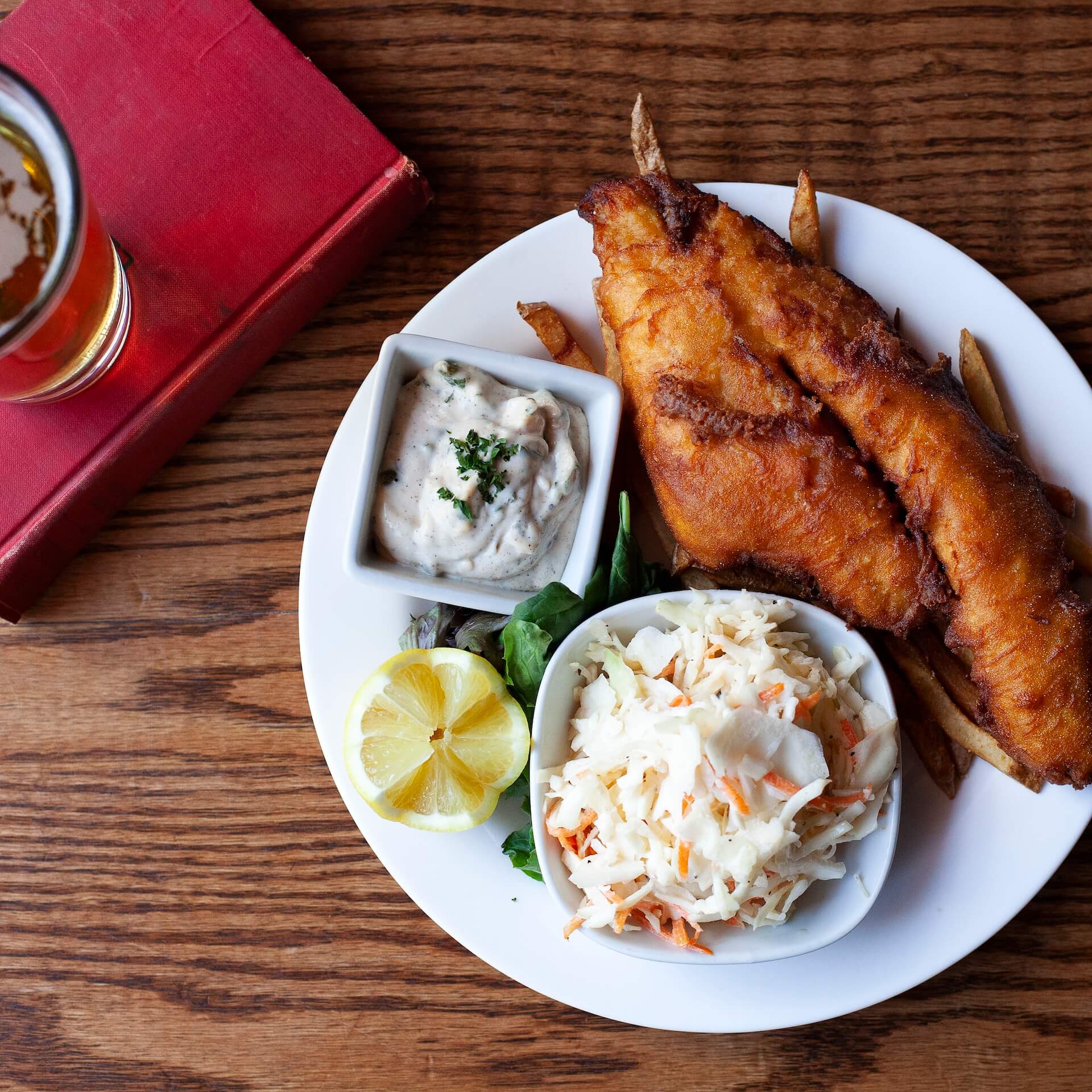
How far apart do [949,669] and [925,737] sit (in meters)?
0.18

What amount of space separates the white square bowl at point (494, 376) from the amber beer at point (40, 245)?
0.71m

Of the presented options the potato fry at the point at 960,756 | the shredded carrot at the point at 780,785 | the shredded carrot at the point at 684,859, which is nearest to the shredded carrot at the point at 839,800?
the shredded carrot at the point at 780,785

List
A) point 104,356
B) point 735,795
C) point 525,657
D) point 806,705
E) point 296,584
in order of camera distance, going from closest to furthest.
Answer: point 735,795 → point 806,705 → point 525,657 → point 104,356 → point 296,584

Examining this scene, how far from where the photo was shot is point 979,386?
2.39 metres

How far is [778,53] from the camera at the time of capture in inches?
109

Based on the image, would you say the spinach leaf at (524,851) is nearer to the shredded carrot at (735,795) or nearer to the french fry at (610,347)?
the shredded carrot at (735,795)

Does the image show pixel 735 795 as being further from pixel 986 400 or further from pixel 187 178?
pixel 187 178

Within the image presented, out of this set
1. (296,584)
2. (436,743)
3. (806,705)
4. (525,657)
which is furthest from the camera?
(296,584)

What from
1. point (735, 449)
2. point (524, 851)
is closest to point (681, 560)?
point (735, 449)

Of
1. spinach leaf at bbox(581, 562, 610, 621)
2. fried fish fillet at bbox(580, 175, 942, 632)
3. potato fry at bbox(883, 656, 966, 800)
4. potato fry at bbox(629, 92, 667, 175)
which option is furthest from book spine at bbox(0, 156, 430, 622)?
potato fry at bbox(883, 656, 966, 800)

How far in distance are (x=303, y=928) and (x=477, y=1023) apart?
56cm

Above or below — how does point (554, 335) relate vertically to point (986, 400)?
above

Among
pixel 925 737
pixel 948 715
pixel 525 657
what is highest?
pixel 525 657

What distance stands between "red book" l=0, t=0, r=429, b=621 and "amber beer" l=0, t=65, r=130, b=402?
0.74 feet
